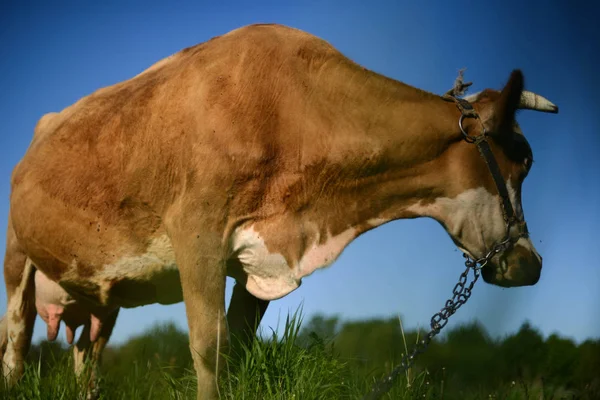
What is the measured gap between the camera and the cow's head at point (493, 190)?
15.1 feet

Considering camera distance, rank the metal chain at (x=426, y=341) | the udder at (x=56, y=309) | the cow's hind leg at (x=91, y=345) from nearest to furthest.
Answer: the metal chain at (x=426, y=341)
the udder at (x=56, y=309)
the cow's hind leg at (x=91, y=345)

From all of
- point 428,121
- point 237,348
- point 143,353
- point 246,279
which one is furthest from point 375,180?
point 143,353

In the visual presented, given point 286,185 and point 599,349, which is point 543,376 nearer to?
point 599,349

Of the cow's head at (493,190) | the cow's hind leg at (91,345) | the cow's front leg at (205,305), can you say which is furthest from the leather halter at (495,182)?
the cow's hind leg at (91,345)

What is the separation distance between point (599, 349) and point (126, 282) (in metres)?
3.71

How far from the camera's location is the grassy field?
14.0 ft

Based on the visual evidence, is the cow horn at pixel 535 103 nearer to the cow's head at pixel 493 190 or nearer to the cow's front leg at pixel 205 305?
the cow's head at pixel 493 190

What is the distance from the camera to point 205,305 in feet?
13.7

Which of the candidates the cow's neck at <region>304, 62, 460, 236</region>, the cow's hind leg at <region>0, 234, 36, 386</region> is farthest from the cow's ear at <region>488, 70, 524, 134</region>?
the cow's hind leg at <region>0, 234, 36, 386</region>

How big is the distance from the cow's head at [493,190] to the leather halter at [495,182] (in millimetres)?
15

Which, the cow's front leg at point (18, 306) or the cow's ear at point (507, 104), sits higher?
the cow's ear at point (507, 104)

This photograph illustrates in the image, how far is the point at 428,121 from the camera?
15.2 ft

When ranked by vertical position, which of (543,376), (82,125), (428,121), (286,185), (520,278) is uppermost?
(82,125)

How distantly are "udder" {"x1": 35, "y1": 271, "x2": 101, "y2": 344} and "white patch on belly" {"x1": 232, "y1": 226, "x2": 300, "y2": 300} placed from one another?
8.00 ft
